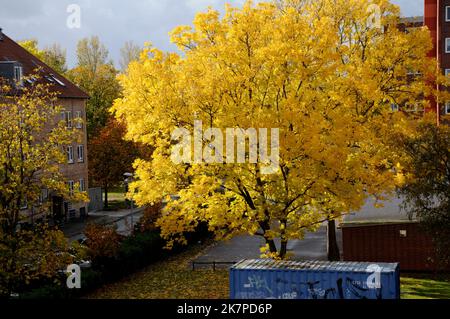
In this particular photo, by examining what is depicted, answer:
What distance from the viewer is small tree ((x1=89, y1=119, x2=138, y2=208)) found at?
62281 mm

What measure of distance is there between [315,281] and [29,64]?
1522 inches

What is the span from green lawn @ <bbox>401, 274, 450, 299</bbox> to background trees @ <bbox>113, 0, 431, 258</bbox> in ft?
19.3

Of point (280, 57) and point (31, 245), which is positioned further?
point (280, 57)

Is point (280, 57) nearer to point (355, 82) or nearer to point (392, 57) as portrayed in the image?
point (355, 82)

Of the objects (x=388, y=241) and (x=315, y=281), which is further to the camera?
(x=388, y=241)

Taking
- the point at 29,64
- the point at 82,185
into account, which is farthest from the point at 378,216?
the point at 29,64

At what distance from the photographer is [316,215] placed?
26875 mm

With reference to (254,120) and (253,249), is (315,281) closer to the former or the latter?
(254,120)

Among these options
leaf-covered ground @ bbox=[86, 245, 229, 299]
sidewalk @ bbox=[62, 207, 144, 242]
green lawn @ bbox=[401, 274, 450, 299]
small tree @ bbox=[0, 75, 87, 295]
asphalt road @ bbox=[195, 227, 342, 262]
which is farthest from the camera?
sidewalk @ bbox=[62, 207, 144, 242]

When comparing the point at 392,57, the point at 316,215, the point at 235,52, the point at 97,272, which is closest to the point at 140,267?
the point at 97,272

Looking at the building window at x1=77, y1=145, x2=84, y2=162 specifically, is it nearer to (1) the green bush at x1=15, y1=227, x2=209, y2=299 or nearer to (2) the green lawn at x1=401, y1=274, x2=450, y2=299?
(1) the green bush at x1=15, y1=227, x2=209, y2=299

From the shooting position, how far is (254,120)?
24.2m

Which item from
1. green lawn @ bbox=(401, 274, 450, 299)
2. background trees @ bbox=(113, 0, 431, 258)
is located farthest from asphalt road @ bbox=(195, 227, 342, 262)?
background trees @ bbox=(113, 0, 431, 258)
